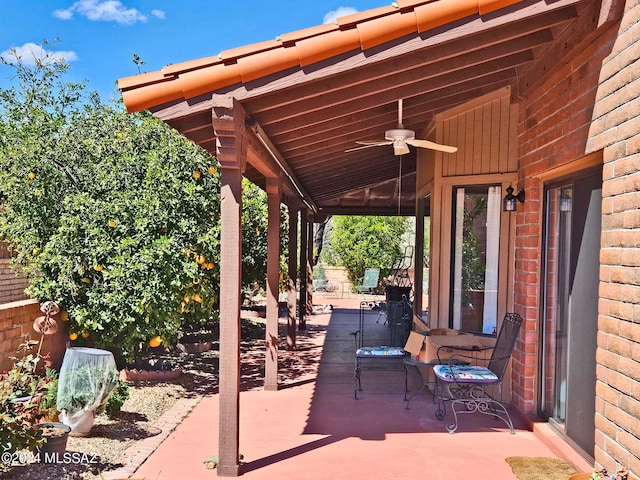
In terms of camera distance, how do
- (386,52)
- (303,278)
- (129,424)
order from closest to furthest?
(386,52) < (129,424) < (303,278)

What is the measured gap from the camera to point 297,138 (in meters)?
5.68

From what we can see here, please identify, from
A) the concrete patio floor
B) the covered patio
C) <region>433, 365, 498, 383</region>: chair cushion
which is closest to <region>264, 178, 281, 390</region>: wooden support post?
the covered patio

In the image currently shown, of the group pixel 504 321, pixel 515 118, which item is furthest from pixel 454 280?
pixel 515 118

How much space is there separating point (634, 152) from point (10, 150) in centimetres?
635

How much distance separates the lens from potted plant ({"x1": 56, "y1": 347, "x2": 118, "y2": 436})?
4.63 metres

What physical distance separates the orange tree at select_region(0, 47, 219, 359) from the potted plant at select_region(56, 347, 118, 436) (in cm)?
144

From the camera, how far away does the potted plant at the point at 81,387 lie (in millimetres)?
4633

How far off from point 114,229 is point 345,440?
3343mm

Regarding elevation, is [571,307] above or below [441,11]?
below

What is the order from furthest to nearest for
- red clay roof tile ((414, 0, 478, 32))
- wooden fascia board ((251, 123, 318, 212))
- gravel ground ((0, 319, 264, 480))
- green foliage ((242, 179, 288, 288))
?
green foliage ((242, 179, 288, 288))
wooden fascia board ((251, 123, 318, 212))
gravel ground ((0, 319, 264, 480))
red clay roof tile ((414, 0, 478, 32))

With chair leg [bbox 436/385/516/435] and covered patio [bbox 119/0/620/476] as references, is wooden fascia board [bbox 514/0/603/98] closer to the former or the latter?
covered patio [bbox 119/0/620/476]

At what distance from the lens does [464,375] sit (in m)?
5.17

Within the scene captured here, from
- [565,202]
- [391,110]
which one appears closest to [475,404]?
[565,202]

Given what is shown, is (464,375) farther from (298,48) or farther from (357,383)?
(298,48)
